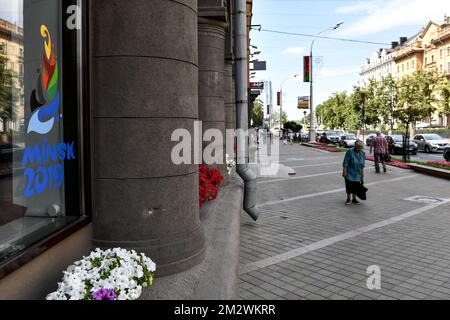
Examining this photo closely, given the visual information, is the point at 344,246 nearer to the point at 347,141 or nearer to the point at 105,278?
the point at 105,278

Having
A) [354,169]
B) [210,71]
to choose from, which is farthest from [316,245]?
[210,71]

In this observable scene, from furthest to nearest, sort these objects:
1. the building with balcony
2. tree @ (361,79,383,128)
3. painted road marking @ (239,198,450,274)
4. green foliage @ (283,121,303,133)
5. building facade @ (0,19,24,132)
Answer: the building with balcony → green foliage @ (283,121,303,133) → tree @ (361,79,383,128) → painted road marking @ (239,198,450,274) → building facade @ (0,19,24,132)

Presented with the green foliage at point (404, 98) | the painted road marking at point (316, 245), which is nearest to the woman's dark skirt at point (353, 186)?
the painted road marking at point (316, 245)

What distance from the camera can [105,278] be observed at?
3.10 metres

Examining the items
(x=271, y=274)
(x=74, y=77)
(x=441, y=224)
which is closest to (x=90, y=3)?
(x=74, y=77)

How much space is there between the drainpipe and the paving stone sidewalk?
52 centimetres

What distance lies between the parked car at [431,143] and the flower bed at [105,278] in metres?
36.0

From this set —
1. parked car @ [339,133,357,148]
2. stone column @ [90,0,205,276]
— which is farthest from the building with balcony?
stone column @ [90,0,205,276]

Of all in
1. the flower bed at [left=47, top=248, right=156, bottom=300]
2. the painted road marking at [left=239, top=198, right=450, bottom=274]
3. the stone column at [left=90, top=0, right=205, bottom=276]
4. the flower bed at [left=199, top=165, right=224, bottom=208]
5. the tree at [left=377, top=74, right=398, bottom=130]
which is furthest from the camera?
the tree at [left=377, top=74, right=398, bottom=130]

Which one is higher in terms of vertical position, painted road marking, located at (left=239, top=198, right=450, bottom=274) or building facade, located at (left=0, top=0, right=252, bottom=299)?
building facade, located at (left=0, top=0, right=252, bottom=299)

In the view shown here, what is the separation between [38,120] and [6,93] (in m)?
0.41

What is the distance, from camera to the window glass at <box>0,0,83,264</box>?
323cm

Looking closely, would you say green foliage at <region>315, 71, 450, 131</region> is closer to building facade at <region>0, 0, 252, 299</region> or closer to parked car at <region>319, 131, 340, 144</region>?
parked car at <region>319, 131, 340, 144</region>

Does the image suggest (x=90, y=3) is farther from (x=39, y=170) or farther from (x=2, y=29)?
(x=39, y=170)
